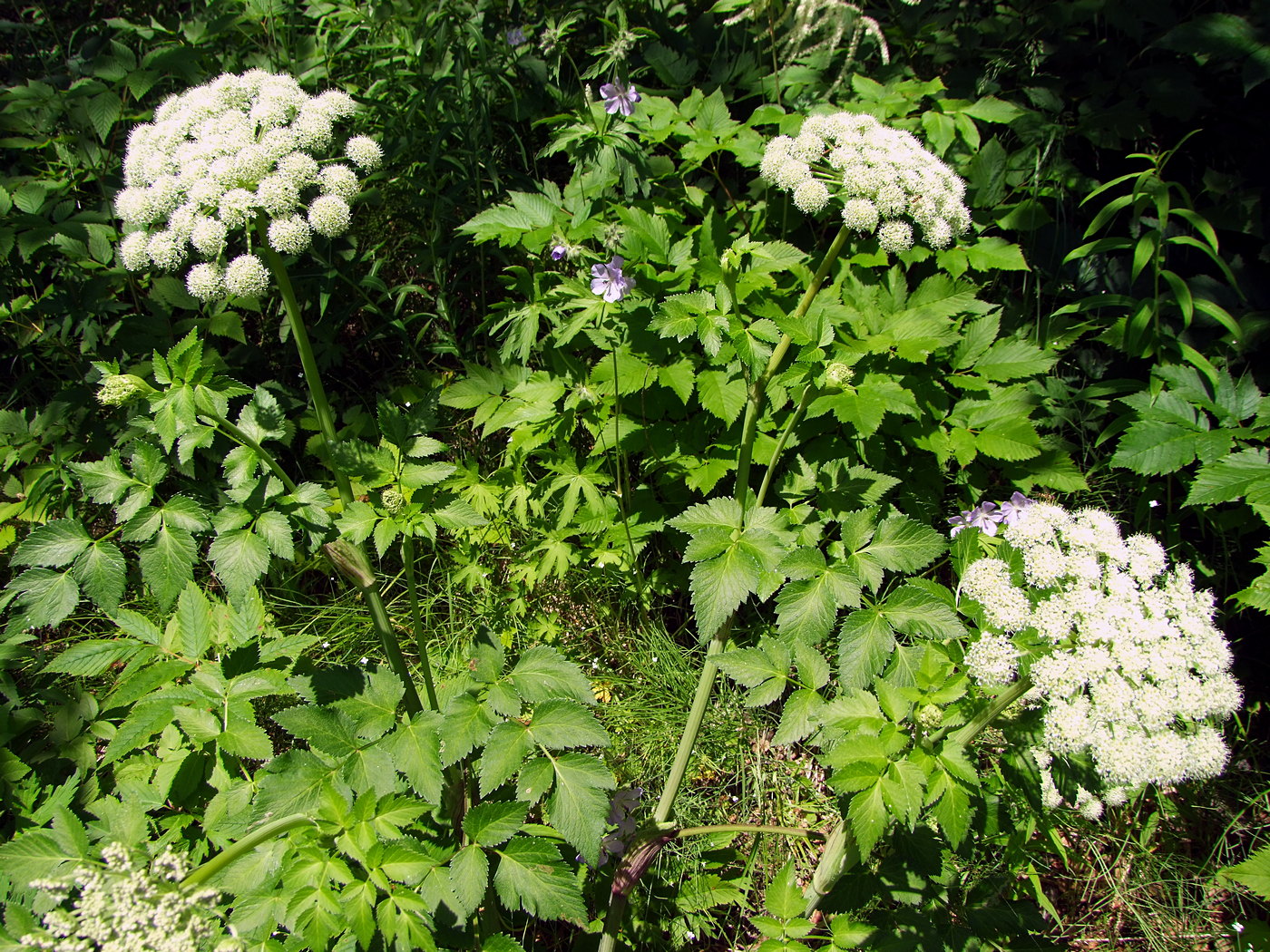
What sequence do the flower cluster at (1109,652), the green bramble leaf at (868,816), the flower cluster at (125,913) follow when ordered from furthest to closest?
the green bramble leaf at (868,816), the flower cluster at (1109,652), the flower cluster at (125,913)

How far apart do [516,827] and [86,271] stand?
9.90 feet

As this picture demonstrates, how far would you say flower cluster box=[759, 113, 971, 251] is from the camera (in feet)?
6.31

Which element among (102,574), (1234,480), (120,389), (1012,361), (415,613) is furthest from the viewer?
(1012,361)

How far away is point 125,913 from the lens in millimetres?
1257

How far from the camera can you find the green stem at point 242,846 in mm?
1387

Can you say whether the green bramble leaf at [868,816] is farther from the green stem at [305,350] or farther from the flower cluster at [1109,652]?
the green stem at [305,350]

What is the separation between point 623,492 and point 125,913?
197 centimetres

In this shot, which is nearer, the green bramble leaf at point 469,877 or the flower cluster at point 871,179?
the green bramble leaf at point 469,877

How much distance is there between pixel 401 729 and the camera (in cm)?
167

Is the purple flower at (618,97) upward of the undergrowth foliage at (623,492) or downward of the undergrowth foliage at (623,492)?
upward

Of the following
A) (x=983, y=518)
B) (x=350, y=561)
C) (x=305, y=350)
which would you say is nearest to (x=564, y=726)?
(x=350, y=561)

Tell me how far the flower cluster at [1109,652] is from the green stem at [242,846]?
137 centimetres

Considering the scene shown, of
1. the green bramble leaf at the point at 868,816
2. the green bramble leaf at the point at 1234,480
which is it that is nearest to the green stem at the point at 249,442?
the green bramble leaf at the point at 868,816

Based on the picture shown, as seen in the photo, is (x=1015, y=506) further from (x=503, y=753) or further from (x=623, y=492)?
(x=503, y=753)
